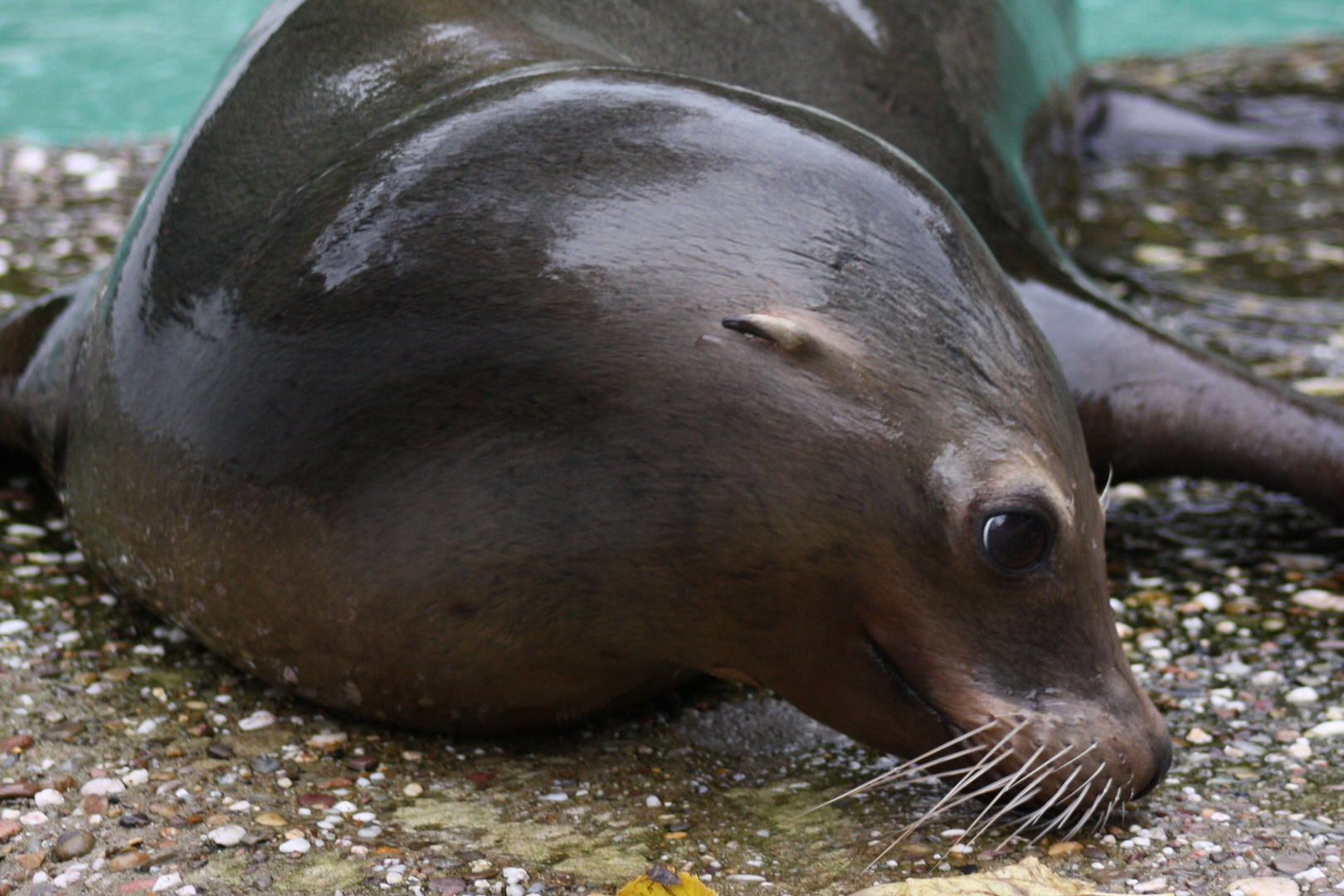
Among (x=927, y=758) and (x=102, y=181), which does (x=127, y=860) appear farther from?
(x=102, y=181)

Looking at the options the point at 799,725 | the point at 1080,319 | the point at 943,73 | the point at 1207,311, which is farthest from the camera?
the point at 1207,311

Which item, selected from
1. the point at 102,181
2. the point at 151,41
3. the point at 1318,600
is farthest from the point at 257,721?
the point at 151,41

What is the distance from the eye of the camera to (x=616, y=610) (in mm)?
2754

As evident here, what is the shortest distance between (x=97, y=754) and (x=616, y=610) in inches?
37.4

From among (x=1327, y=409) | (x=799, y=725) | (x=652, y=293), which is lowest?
(x=799, y=725)

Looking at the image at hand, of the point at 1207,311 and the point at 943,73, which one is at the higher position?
the point at 943,73

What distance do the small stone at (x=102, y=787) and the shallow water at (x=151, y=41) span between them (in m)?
8.32

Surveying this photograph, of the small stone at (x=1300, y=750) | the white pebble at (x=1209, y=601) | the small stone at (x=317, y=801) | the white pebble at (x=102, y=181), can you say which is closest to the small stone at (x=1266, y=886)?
the small stone at (x=1300, y=750)

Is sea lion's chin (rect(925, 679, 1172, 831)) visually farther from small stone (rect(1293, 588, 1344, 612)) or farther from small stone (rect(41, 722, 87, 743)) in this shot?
small stone (rect(41, 722, 87, 743))

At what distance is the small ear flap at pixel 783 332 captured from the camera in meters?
2.56

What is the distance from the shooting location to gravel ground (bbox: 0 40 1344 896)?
248 centimetres

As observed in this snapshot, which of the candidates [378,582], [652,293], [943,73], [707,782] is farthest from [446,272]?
[943,73]

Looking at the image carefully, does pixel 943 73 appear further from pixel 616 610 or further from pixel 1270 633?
pixel 616 610

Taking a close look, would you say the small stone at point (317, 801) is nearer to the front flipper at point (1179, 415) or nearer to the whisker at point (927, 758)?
the whisker at point (927, 758)
